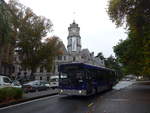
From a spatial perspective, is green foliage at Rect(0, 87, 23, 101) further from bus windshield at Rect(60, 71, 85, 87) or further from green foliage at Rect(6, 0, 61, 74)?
green foliage at Rect(6, 0, 61, 74)

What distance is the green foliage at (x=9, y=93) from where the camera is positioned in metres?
15.5

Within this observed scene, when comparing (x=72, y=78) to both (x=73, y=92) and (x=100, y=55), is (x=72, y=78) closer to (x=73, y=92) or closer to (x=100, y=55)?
(x=73, y=92)

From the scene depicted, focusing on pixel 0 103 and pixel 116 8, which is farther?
pixel 116 8

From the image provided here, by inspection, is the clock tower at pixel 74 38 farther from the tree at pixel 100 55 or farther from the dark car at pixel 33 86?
the tree at pixel 100 55

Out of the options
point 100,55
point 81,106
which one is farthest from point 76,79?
point 100,55

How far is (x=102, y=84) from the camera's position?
88.6ft

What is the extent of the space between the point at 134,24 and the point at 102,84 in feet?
23.5

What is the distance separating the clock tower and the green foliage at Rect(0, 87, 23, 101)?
80713mm

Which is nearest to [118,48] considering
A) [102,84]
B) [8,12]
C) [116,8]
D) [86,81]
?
[102,84]

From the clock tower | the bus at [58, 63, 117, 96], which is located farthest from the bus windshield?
the clock tower

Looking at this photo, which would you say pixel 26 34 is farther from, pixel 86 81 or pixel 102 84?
pixel 86 81

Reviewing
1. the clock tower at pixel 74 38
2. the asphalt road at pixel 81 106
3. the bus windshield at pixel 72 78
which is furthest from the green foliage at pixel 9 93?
the clock tower at pixel 74 38

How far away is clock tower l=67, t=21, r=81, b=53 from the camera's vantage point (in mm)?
97938

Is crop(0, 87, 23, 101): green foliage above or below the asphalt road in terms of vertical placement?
above
